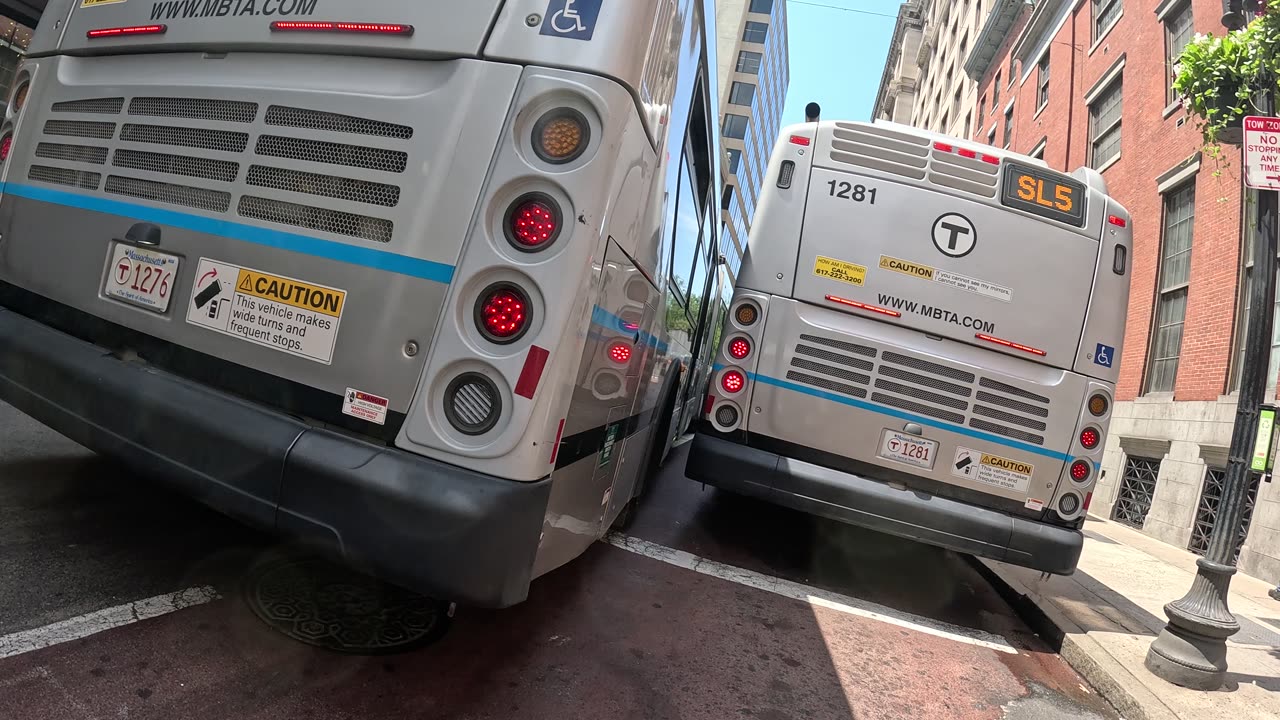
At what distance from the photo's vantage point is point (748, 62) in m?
59.4

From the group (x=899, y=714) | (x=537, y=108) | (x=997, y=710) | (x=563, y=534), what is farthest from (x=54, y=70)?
(x=997, y=710)

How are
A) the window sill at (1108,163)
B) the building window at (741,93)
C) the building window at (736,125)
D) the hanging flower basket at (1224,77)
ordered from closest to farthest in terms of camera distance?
the hanging flower basket at (1224,77) → the window sill at (1108,163) → the building window at (736,125) → the building window at (741,93)

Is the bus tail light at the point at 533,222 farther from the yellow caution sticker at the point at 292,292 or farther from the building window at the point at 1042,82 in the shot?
the building window at the point at 1042,82

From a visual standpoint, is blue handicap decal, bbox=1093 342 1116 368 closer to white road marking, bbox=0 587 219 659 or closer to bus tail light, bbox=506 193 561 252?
bus tail light, bbox=506 193 561 252

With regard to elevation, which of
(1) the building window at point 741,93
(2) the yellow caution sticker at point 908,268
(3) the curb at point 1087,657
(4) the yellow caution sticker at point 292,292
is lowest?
(3) the curb at point 1087,657

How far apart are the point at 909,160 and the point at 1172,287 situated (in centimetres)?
1077

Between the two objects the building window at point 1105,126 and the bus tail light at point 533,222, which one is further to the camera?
the building window at point 1105,126

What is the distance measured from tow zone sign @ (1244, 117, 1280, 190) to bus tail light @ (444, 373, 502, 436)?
463 cm

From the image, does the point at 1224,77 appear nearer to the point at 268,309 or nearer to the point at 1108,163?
the point at 268,309

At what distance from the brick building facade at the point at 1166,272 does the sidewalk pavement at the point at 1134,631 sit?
281 centimetres

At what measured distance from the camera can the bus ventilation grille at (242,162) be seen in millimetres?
2420

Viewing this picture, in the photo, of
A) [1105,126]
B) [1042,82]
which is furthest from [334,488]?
[1042,82]

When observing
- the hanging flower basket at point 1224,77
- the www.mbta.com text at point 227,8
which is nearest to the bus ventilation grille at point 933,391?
the hanging flower basket at point 1224,77

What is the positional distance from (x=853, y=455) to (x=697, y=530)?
1.67 m
